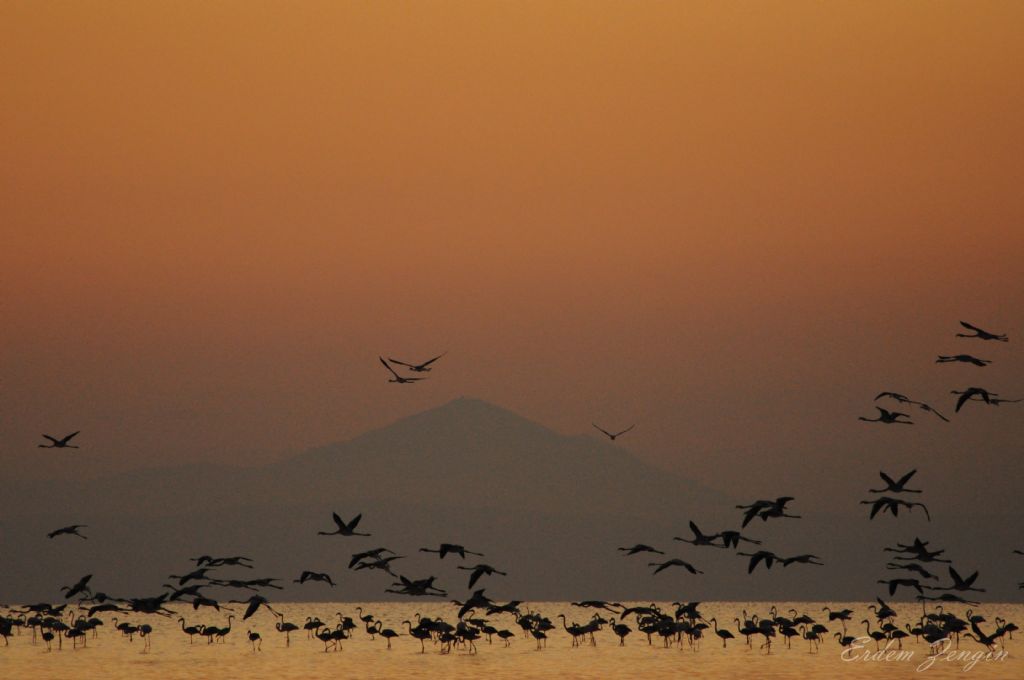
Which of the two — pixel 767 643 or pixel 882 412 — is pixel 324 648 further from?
pixel 882 412

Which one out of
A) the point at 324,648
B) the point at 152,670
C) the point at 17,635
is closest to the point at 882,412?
the point at 152,670

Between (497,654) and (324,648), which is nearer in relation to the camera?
(497,654)

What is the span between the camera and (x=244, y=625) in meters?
101

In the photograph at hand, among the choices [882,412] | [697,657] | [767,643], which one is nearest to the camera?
[882,412]

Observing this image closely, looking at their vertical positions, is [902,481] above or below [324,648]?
above

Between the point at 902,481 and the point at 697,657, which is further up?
the point at 902,481

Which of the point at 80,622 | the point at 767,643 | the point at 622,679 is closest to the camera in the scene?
the point at 622,679

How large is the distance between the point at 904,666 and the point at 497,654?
17228mm

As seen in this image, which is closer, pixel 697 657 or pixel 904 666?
pixel 904 666

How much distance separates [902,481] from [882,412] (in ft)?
11.2

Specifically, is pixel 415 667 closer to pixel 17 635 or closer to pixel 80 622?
pixel 80 622

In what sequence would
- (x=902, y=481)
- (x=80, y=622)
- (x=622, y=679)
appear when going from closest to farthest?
1. (x=902, y=481)
2. (x=622, y=679)
3. (x=80, y=622)

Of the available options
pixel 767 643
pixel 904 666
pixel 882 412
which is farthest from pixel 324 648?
pixel 882 412

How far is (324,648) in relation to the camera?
226 feet
